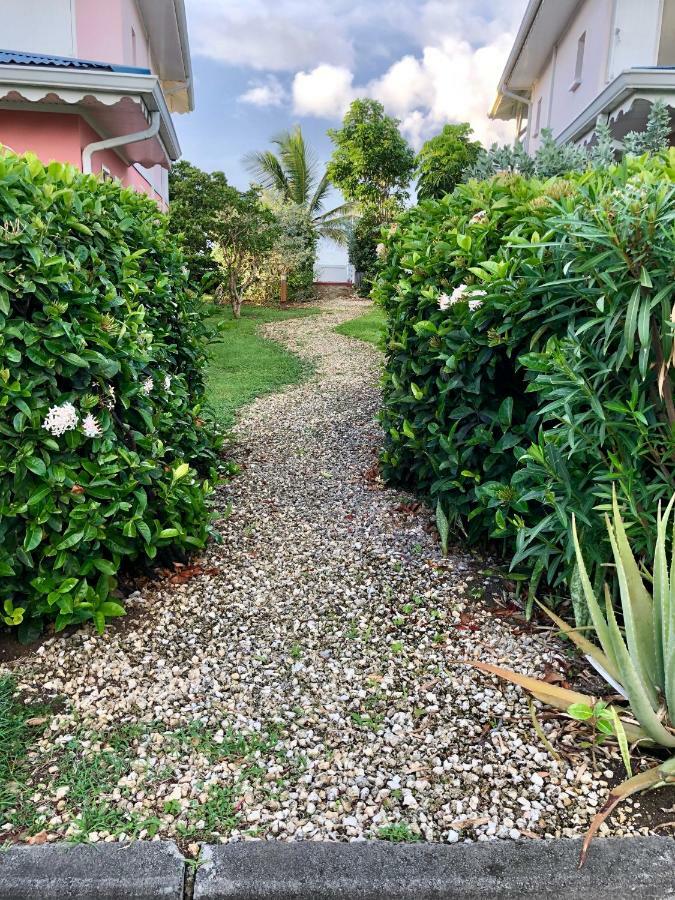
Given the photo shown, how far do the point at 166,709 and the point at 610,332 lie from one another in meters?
2.01

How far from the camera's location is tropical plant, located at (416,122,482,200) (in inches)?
728

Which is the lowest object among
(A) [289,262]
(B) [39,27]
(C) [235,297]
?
(C) [235,297]

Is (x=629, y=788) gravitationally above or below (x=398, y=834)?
above

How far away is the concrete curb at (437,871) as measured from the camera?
161 centimetres

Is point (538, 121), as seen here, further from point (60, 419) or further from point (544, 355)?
point (60, 419)

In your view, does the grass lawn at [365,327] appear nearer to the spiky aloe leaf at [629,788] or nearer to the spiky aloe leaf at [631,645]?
the spiky aloe leaf at [631,645]

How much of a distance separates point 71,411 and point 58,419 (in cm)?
5

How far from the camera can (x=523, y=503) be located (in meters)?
2.78

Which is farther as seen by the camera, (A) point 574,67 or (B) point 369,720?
(A) point 574,67

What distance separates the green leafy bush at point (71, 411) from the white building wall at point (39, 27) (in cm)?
728

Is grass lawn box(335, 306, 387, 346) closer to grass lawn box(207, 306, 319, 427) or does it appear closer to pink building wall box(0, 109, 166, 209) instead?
grass lawn box(207, 306, 319, 427)

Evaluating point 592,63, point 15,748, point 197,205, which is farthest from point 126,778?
point 197,205

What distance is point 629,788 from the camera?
1806mm

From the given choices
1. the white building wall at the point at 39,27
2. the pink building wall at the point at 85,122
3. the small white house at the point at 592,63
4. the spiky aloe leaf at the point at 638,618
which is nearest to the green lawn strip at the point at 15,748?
the spiky aloe leaf at the point at 638,618
